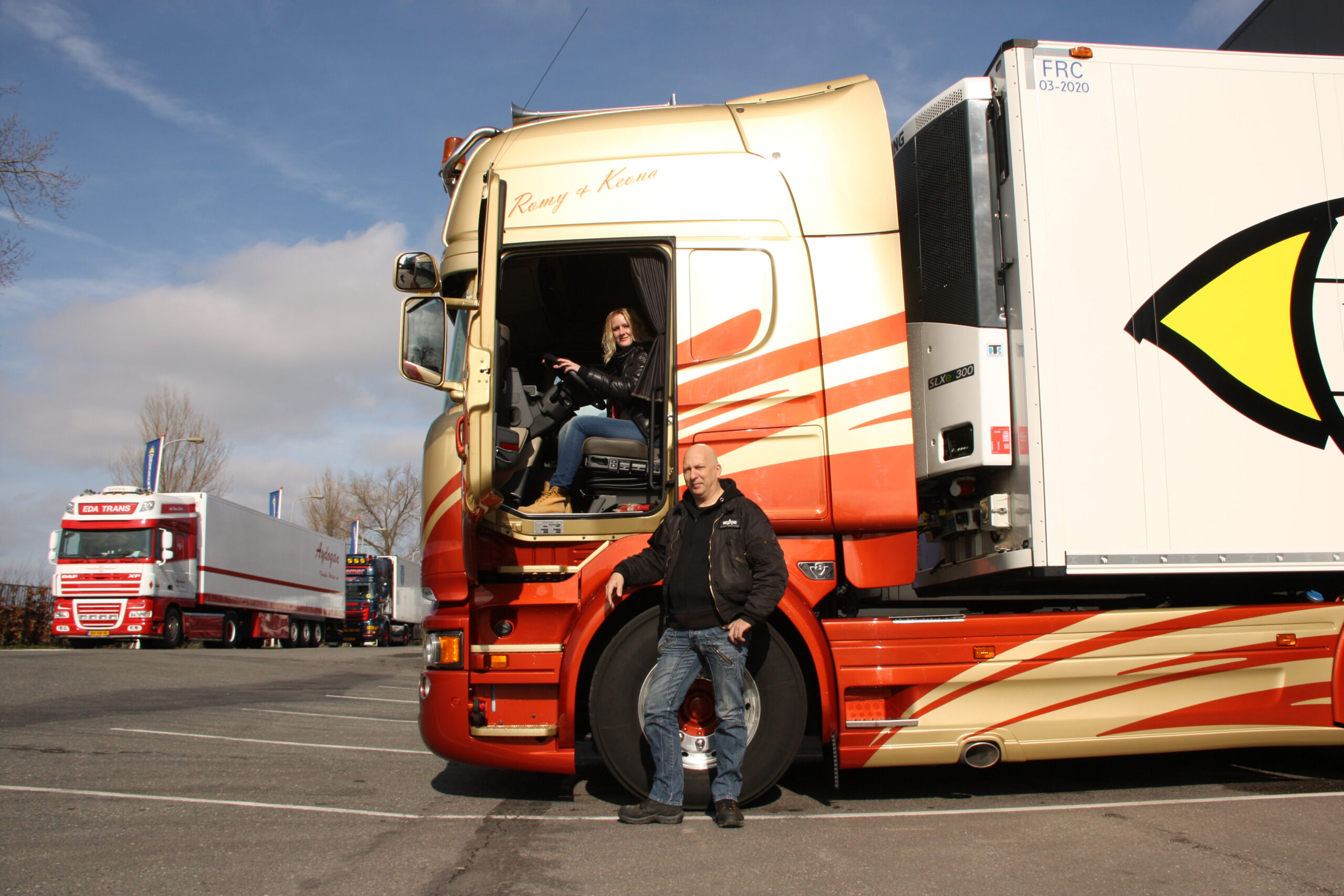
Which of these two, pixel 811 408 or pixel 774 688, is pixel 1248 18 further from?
pixel 774 688

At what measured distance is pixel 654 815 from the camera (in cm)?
426

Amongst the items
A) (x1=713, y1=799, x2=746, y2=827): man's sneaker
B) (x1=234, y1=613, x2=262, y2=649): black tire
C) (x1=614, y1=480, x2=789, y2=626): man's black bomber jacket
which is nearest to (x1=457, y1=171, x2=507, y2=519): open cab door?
(x1=614, y1=480, x2=789, y2=626): man's black bomber jacket

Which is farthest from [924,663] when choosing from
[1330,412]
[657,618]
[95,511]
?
[95,511]

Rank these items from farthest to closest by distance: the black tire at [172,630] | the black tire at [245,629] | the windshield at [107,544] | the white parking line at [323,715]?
1. the black tire at [245,629]
2. the black tire at [172,630]
3. the windshield at [107,544]
4. the white parking line at [323,715]

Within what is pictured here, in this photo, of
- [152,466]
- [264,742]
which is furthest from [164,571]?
[264,742]

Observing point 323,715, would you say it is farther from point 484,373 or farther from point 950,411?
point 950,411

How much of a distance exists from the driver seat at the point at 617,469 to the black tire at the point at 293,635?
2687cm

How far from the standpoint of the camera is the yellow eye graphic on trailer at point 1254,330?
478cm

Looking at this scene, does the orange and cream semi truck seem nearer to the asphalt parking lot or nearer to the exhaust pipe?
the exhaust pipe

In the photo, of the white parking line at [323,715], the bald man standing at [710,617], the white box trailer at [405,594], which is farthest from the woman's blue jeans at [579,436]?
the white box trailer at [405,594]

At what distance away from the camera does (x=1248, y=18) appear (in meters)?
8.35

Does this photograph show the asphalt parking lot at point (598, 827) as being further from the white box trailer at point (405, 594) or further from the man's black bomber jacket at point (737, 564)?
the white box trailer at point (405, 594)

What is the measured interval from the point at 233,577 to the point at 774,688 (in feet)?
76.4

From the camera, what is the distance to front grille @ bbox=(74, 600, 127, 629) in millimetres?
20312
